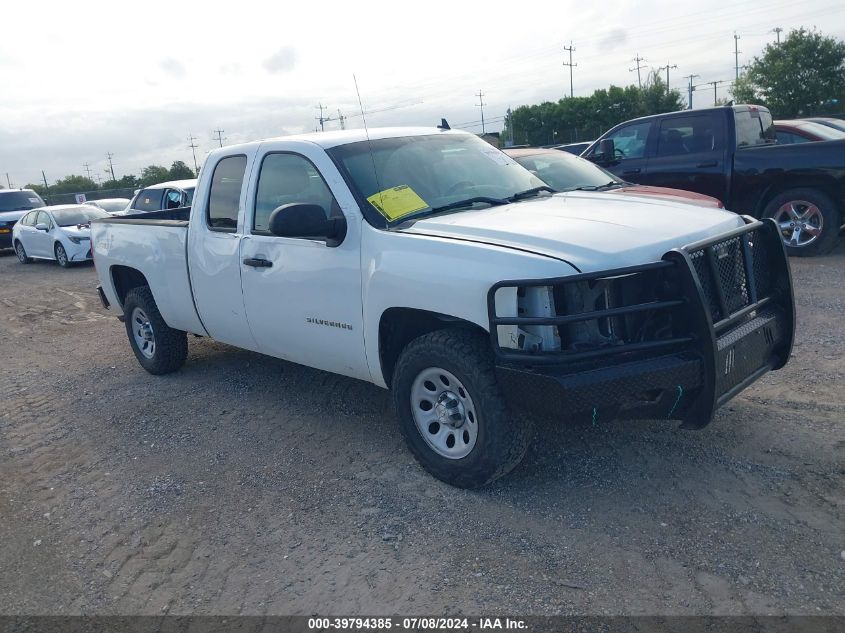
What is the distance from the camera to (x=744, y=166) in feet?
31.3

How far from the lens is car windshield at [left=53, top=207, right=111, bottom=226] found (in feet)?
56.2

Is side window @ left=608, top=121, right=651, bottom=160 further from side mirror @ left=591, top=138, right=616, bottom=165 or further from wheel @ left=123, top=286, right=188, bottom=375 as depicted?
wheel @ left=123, top=286, right=188, bottom=375

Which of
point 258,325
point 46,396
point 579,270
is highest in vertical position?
point 579,270

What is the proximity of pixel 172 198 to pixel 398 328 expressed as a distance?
35.6ft

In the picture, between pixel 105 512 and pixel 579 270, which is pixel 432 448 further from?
pixel 105 512

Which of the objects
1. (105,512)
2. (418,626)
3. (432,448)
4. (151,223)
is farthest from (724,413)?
(151,223)

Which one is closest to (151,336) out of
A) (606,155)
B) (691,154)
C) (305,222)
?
(305,222)

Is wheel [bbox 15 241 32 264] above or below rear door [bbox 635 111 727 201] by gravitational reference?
below

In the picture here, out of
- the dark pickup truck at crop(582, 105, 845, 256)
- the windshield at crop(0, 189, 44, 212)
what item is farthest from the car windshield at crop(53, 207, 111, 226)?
the dark pickup truck at crop(582, 105, 845, 256)

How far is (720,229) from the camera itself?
404 cm

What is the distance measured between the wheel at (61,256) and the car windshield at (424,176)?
13.8 m

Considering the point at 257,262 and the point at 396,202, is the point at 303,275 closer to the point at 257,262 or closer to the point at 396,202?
the point at 257,262

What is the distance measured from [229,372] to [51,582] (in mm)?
3249

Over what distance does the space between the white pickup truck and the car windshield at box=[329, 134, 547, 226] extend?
0.04 feet
